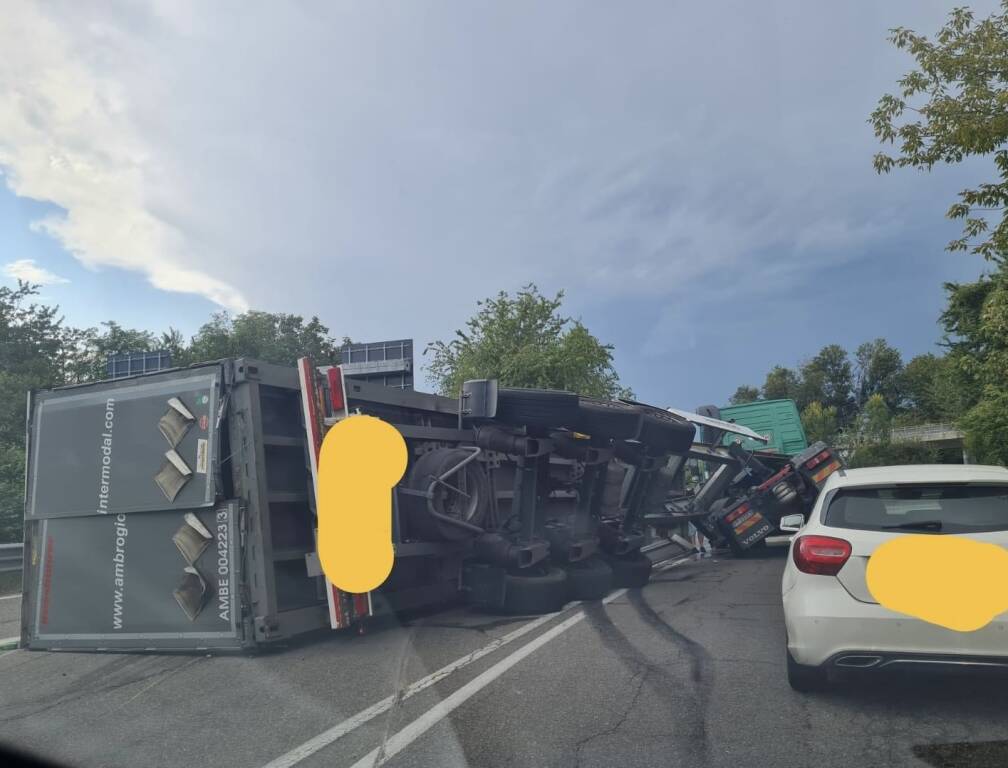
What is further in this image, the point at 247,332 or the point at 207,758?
the point at 247,332

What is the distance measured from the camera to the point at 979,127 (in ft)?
29.8

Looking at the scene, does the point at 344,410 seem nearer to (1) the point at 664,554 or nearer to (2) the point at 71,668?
(2) the point at 71,668

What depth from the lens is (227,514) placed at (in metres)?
5.99

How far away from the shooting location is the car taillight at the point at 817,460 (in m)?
13.6

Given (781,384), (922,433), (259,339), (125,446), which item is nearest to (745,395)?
(781,384)

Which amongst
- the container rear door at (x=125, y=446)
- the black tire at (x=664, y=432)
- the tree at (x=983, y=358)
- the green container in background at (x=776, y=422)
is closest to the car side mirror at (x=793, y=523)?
the container rear door at (x=125, y=446)

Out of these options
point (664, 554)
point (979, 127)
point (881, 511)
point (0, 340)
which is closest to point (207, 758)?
point (881, 511)

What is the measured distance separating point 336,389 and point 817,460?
32.4 feet

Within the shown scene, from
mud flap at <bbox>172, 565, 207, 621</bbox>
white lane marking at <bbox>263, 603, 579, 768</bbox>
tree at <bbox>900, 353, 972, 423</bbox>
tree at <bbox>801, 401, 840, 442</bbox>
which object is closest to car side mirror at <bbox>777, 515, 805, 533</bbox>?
white lane marking at <bbox>263, 603, 579, 768</bbox>

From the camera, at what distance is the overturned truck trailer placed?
6043 mm

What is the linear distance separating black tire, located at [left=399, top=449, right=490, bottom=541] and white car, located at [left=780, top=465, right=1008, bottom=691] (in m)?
3.43

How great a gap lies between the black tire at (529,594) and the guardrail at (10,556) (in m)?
7.97

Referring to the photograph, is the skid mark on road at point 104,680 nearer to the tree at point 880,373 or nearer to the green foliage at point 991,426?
the green foliage at point 991,426

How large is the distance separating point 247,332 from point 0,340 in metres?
15.3
